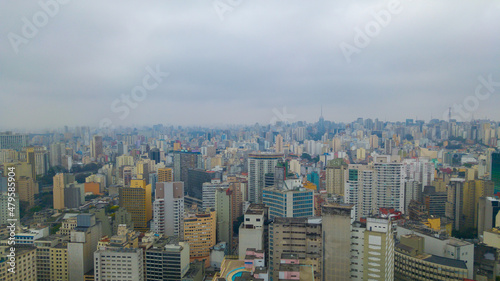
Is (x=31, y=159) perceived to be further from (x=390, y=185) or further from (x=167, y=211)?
(x=390, y=185)

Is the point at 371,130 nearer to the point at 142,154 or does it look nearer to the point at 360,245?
the point at 142,154

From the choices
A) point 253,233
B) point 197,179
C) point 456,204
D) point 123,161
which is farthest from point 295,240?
point 123,161

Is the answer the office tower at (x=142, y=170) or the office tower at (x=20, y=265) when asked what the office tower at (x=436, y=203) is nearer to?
the office tower at (x=20, y=265)

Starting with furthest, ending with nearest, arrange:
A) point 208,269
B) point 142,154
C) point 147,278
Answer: point 142,154, point 208,269, point 147,278

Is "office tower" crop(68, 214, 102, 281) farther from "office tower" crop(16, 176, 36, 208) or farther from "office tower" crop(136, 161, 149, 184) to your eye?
"office tower" crop(136, 161, 149, 184)

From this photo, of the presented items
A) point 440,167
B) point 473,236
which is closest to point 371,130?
point 440,167

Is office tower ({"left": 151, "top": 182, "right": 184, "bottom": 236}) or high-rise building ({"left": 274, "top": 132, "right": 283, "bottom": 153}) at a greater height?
high-rise building ({"left": 274, "top": 132, "right": 283, "bottom": 153})

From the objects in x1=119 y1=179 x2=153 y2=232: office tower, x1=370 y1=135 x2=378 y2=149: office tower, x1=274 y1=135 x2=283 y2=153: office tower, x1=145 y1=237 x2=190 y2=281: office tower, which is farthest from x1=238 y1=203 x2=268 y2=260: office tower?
x1=370 y1=135 x2=378 y2=149: office tower
